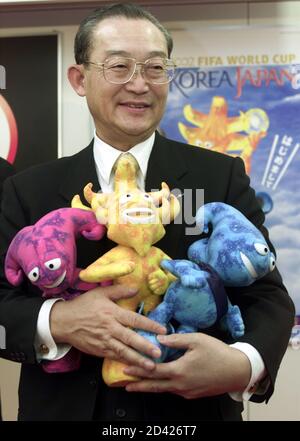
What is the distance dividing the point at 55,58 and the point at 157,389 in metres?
1.34

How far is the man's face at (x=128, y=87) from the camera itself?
3.56 feet

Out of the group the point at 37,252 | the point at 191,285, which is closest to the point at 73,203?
the point at 37,252

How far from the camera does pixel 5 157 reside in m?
1.92

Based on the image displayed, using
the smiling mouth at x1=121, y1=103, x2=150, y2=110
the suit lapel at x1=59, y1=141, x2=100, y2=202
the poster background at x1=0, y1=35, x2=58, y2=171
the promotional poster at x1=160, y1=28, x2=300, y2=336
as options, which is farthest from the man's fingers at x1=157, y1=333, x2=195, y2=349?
the poster background at x1=0, y1=35, x2=58, y2=171

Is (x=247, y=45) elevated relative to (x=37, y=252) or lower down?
elevated

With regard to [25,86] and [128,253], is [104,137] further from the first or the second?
[25,86]

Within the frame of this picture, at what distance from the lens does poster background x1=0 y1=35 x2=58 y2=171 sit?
1897 millimetres

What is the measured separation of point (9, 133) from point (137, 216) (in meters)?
1.12

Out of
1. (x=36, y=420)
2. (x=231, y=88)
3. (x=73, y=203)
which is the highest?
(x=231, y=88)

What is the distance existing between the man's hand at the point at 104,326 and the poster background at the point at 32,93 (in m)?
1.02

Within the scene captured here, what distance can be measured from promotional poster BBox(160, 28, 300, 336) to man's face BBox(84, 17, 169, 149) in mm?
740

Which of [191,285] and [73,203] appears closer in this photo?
[191,285]

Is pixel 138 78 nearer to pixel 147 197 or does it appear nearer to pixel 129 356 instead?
pixel 147 197

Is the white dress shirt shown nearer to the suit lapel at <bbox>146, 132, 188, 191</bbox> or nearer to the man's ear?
the suit lapel at <bbox>146, 132, 188, 191</bbox>
